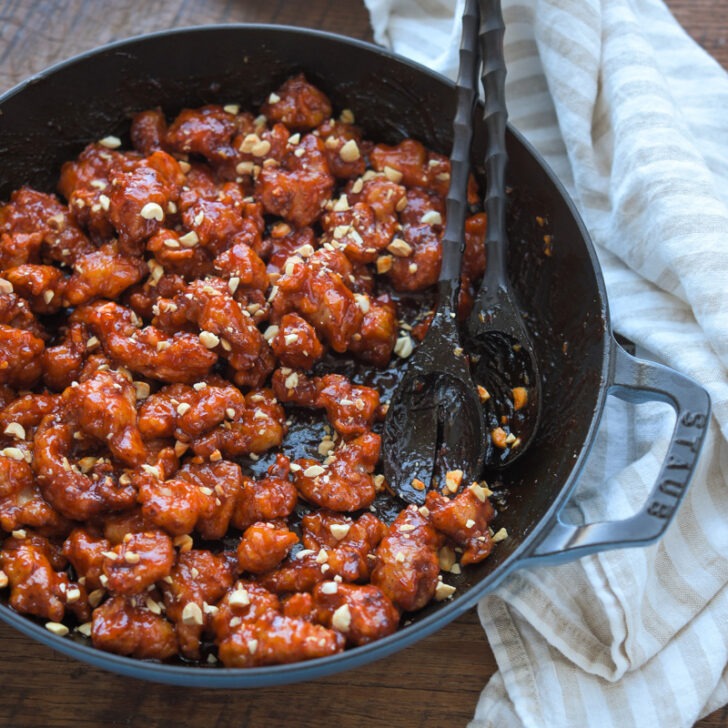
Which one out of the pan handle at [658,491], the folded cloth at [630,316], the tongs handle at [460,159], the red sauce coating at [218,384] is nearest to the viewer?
the pan handle at [658,491]

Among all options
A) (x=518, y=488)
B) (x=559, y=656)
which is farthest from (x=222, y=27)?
(x=559, y=656)

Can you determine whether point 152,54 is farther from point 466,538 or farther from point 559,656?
point 559,656

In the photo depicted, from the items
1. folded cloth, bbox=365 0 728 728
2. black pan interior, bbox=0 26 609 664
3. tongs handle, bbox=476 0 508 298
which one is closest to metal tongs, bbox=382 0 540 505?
tongs handle, bbox=476 0 508 298

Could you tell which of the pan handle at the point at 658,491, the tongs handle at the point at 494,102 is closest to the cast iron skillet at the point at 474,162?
the pan handle at the point at 658,491

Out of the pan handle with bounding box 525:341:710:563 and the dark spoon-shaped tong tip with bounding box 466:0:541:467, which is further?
the dark spoon-shaped tong tip with bounding box 466:0:541:467

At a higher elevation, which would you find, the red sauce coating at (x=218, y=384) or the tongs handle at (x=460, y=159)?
the tongs handle at (x=460, y=159)

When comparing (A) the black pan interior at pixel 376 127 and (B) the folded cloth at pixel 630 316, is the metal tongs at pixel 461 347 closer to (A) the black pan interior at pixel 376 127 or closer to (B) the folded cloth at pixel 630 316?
(A) the black pan interior at pixel 376 127

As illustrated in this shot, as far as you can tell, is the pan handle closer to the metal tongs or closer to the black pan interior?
the black pan interior
